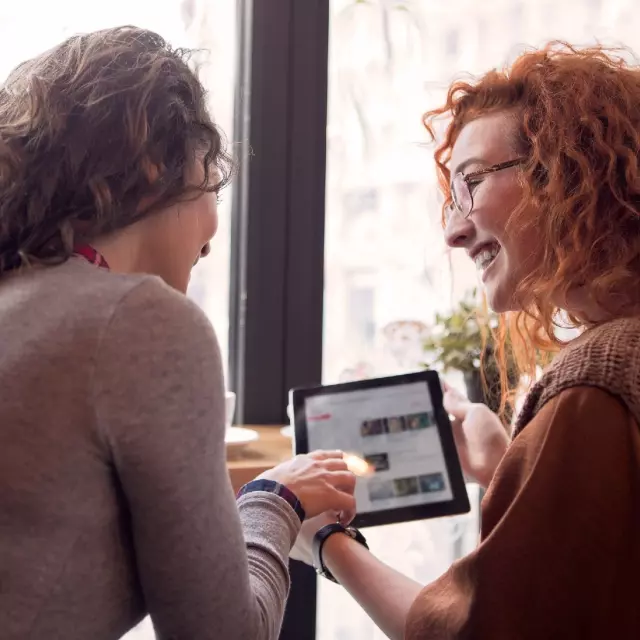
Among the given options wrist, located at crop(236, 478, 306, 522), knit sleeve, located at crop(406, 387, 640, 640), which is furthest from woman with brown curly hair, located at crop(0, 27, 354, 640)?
knit sleeve, located at crop(406, 387, 640, 640)

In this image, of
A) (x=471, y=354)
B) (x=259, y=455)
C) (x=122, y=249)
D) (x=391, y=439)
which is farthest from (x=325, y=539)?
(x=471, y=354)

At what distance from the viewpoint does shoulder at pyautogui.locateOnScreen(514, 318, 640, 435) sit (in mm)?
740

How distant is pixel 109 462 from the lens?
66cm

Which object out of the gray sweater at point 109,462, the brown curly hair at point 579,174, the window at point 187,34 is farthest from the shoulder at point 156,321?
the window at point 187,34

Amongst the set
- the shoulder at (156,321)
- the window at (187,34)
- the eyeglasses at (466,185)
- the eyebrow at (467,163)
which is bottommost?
the shoulder at (156,321)

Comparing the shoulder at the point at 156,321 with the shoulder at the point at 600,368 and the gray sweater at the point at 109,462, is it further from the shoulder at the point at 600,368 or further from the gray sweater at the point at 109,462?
the shoulder at the point at 600,368

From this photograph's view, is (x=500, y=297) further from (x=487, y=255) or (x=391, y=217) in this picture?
(x=391, y=217)

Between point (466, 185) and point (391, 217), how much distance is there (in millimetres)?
718

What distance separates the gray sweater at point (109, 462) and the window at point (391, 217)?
1025mm

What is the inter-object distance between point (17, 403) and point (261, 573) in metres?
0.30

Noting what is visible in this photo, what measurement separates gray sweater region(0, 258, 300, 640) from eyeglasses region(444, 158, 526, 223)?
468 mm

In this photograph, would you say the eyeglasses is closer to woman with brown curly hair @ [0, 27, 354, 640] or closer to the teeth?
the teeth

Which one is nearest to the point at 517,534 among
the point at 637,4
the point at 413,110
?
the point at 413,110

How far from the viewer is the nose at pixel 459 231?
1.05 m
